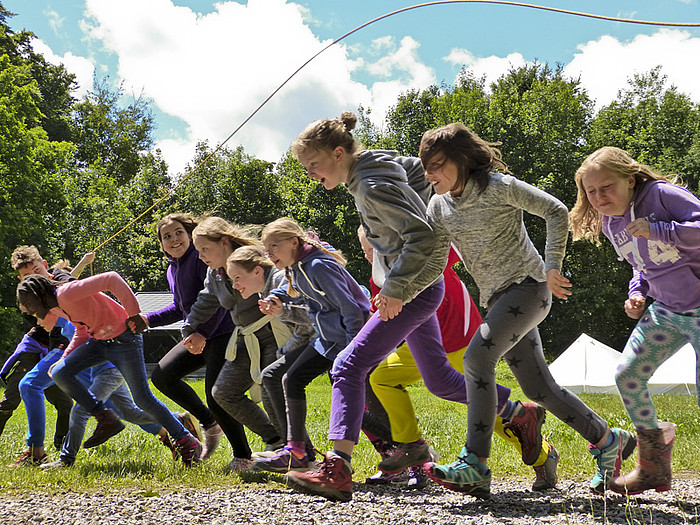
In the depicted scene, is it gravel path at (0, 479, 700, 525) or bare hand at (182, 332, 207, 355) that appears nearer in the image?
gravel path at (0, 479, 700, 525)

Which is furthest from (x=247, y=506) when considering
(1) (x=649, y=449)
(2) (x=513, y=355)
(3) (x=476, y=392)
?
(1) (x=649, y=449)

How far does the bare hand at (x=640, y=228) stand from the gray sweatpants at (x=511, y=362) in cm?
52

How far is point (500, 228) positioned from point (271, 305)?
1.78 meters

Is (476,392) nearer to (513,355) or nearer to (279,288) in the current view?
(513,355)

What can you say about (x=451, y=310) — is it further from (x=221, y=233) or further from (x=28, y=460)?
(x=28, y=460)

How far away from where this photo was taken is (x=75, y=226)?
40.1 meters

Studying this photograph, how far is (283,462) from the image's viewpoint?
4.07 m

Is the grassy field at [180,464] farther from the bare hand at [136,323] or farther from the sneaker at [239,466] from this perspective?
the bare hand at [136,323]

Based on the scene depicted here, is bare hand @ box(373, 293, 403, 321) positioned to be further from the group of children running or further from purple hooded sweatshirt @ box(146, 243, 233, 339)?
purple hooded sweatshirt @ box(146, 243, 233, 339)

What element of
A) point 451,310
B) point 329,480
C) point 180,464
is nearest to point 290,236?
point 451,310

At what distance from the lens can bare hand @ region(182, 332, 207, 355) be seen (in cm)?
525

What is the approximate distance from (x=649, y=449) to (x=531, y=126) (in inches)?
1276

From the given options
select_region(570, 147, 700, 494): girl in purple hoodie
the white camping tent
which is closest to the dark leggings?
select_region(570, 147, 700, 494): girl in purple hoodie

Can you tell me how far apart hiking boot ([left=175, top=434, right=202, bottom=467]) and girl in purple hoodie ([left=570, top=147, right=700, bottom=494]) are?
10.2 ft
